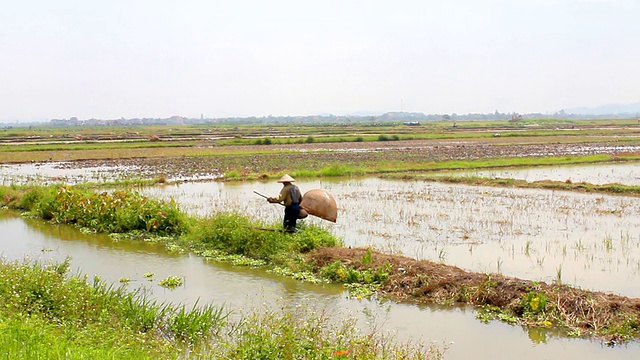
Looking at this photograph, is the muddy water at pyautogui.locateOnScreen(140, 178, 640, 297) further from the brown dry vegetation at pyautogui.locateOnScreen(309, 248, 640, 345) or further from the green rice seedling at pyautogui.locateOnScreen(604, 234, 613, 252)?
the brown dry vegetation at pyautogui.locateOnScreen(309, 248, 640, 345)

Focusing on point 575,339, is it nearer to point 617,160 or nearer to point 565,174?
point 565,174

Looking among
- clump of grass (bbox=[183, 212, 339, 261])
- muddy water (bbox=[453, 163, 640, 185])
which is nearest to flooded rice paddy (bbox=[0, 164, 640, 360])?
clump of grass (bbox=[183, 212, 339, 261])

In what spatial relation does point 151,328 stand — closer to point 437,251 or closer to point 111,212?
point 437,251

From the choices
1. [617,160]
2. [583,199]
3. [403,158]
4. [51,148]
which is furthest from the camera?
[51,148]

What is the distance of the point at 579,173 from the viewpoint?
821 inches

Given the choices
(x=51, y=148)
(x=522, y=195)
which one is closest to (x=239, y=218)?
(x=522, y=195)

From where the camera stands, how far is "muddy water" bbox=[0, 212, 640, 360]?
5.73 meters

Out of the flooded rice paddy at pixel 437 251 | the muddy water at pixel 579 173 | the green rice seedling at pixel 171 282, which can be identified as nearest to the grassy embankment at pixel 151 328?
the flooded rice paddy at pixel 437 251

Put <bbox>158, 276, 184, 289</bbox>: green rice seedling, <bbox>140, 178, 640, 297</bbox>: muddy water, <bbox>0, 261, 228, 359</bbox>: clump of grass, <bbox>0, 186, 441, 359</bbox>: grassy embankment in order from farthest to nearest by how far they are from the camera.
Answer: <bbox>140, 178, 640, 297</bbox>: muddy water < <bbox>158, 276, 184, 289</bbox>: green rice seedling < <bbox>0, 186, 441, 359</bbox>: grassy embankment < <bbox>0, 261, 228, 359</bbox>: clump of grass

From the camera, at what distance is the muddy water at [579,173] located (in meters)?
19.0

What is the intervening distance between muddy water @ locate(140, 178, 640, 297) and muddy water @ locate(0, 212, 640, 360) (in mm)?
1501

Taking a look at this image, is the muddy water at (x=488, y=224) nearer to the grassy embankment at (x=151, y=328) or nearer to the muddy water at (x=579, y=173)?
the grassy embankment at (x=151, y=328)

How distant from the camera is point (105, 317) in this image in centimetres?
563

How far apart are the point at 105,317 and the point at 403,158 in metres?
22.0
